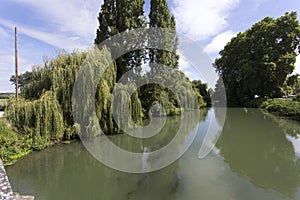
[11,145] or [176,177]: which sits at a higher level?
[11,145]

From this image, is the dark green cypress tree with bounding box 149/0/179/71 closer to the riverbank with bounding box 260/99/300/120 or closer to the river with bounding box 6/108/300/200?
the river with bounding box 6/108/300/200

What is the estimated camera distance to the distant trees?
21.1 meters

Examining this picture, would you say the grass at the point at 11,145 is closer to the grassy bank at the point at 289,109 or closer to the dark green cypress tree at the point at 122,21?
the dark green cypress tree at the point at 122,21

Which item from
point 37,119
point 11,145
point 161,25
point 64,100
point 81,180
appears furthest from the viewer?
point 161,25

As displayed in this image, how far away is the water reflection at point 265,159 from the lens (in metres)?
4.35

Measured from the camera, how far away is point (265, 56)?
21500mm

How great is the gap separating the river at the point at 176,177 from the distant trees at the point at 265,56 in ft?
55.6

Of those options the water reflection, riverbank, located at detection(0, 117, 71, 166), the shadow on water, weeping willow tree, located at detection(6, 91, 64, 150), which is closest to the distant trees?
the water reflection

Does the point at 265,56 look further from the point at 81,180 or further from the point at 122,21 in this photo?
the point at 81,180

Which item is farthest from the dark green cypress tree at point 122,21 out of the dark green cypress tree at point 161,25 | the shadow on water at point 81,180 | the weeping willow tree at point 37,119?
the shadow on water at point 81,180

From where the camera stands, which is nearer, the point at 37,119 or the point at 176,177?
the point at 176,177

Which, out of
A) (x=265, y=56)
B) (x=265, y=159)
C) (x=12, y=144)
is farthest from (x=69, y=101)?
(x=265, y=56)

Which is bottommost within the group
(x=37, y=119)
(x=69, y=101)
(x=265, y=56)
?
(x=37, y=119)

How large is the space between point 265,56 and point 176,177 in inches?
856
